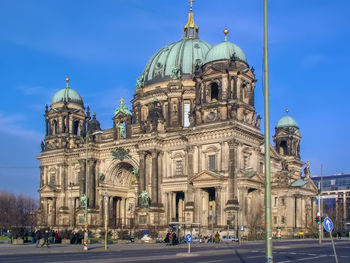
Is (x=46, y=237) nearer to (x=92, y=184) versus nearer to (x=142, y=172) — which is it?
(x=142, y=172)

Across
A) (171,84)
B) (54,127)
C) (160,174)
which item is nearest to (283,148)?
(171,84)

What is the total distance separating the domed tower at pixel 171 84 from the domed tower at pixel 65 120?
10948 mm

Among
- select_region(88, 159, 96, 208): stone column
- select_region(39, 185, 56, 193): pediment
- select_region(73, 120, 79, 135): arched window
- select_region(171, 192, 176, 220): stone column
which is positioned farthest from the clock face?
select_region(39, 185, 56, 193): pediment

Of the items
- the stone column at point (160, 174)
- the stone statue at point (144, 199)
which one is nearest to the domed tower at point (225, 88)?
the stone column at point (160, 174)

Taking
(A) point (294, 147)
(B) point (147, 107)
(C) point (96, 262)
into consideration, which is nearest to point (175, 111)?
(B) point (147, 107)

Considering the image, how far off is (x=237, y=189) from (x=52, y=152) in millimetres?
39797

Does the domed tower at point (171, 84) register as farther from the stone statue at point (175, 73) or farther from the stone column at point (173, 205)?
the stone column at point (173, 205)

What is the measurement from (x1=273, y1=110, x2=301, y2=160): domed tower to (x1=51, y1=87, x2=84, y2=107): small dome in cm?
3888

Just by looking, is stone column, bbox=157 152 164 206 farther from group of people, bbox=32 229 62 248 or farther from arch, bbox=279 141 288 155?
arch, bbox=279 141 288 155

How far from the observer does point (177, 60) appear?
86.8m

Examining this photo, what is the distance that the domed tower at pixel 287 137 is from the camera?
94625 mm

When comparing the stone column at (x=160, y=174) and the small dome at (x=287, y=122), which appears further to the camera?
the small dome at (x=287, y=122)

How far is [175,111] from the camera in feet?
272

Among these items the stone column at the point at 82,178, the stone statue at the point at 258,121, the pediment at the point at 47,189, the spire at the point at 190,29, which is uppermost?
the spire at the point at 190,29
